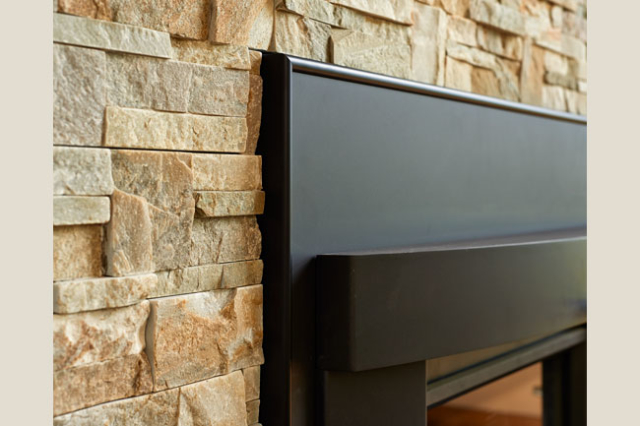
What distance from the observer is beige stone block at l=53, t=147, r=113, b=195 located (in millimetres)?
668

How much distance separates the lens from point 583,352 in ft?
5.05

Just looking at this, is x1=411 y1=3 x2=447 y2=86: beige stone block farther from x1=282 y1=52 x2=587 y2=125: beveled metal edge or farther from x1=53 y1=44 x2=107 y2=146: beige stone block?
x1=53 y1=44 x2=107 y2=146: beige stone block

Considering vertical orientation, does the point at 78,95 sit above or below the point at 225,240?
above

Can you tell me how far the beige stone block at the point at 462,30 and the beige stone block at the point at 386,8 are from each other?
0.45 ft

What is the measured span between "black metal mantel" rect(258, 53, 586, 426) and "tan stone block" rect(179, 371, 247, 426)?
47 millimetres

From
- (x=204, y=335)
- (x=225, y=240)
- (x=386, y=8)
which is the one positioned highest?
(x=386, y=8)

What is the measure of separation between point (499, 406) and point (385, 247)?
4.41 ft

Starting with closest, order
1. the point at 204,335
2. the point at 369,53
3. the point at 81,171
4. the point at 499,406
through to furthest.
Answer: the point at 81,171 < the point at 204,335 < the point at 369,53 < the point at 499,406

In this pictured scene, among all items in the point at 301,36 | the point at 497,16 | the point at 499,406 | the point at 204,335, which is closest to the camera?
the point at 204,335

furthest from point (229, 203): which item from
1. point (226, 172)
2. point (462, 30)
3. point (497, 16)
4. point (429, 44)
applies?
→ point (497, 16)

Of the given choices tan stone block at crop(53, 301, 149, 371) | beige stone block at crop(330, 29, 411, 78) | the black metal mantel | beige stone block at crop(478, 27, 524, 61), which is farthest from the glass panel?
tan stone block at crop(53, 301, 149, 371)

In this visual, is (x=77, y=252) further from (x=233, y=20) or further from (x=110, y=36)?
(x=233, y=20)

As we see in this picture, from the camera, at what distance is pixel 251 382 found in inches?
33.8

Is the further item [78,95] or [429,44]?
[429,44]
